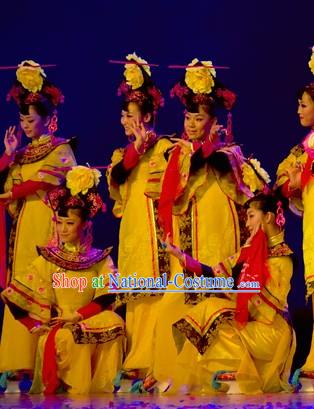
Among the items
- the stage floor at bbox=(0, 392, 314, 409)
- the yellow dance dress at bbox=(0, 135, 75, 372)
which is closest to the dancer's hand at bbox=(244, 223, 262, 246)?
the stage floor at bbox=(0, 392, 314, 409)

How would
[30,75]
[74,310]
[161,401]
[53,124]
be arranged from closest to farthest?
[161,401], [74,310], [30,75], [53,124]

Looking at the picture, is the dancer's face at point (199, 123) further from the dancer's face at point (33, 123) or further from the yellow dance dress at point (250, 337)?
the dancer's face at point (33, 123)

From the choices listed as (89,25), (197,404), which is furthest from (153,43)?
(197,404)

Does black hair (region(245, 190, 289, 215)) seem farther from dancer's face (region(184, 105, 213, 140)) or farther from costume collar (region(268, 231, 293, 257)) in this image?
dancer's face (region(184, 105, 213, 140))

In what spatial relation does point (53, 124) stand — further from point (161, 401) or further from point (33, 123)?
point (161, 401)

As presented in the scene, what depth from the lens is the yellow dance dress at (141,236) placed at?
776 centimetres

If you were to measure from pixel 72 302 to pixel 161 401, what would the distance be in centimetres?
104

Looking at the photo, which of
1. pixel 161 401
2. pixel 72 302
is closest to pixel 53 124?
pixel 72 302

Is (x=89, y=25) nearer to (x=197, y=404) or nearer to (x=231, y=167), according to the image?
(x=231, y=167)

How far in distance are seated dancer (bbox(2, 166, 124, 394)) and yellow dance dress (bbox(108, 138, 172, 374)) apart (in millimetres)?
119

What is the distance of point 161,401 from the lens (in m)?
6.93

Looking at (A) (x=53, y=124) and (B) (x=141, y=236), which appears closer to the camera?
(B) (x=141, y=236)

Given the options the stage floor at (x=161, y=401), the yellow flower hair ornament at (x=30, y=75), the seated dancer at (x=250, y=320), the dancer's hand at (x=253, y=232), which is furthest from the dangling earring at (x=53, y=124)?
the stage floor at (x=161, y=401)

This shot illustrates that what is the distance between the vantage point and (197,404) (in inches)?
263
